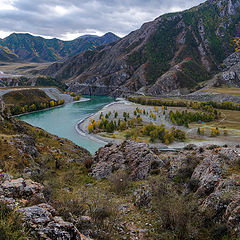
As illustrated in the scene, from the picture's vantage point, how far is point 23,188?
8.90 meters

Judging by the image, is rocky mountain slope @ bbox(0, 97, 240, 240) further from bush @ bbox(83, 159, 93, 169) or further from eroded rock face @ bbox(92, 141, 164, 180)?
bush @ bbox(83, 159, 93, 169)

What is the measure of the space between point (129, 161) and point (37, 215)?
16664 millimetres

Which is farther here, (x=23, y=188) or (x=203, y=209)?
(x=203, y=209)

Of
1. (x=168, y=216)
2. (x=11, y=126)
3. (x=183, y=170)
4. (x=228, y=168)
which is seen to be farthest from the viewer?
(x=11, y=126)

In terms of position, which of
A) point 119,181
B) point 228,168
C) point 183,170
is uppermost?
point 228,168

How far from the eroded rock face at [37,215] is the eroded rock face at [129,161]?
42.7 ft

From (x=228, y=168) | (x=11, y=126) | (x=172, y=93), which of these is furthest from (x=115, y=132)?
(x=172, y=93)

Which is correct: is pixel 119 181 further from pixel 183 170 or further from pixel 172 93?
pixel 172 93

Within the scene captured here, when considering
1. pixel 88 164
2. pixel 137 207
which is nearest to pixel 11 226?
pixel 137 207

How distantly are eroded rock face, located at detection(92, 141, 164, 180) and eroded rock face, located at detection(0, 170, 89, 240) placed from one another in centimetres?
1302

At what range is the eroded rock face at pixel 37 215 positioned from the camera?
635cm

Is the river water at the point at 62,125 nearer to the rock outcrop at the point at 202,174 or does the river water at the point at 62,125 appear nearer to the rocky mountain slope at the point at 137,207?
the rock outcrop at the point at 202,174

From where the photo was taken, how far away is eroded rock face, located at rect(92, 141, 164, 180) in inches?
793

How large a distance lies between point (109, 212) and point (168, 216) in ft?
10.5
